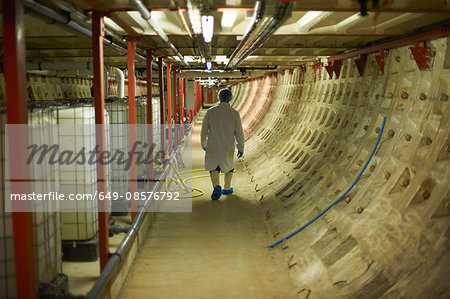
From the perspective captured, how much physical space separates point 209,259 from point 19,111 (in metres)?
2.93

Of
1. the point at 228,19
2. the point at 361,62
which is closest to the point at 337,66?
the point at 361,62

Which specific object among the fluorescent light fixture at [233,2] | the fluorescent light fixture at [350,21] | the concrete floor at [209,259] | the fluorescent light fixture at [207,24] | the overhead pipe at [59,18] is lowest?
the concrete floor at [209,259]

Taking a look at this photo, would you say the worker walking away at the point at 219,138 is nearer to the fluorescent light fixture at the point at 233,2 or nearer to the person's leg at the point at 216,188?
the person's leg at the point at 216,188

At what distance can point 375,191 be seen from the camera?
4.14 m

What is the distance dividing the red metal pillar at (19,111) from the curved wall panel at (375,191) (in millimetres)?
2299

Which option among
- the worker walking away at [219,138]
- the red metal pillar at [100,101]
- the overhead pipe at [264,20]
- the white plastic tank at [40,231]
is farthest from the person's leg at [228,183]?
the white plastic tank at [40,231]

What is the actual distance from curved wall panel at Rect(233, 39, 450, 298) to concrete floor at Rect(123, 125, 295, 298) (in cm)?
25

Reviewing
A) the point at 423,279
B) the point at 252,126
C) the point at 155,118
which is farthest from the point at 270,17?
the point at 252,126

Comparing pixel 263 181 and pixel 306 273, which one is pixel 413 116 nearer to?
pixel 306 273

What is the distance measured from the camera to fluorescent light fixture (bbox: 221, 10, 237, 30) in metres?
4.08

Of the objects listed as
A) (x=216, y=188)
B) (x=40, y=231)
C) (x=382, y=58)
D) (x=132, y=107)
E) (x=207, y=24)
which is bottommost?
(x=216, y=188)

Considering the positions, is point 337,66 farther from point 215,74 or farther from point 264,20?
point 215,74

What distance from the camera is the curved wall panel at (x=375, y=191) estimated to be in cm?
314

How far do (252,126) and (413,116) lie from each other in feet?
32.8
